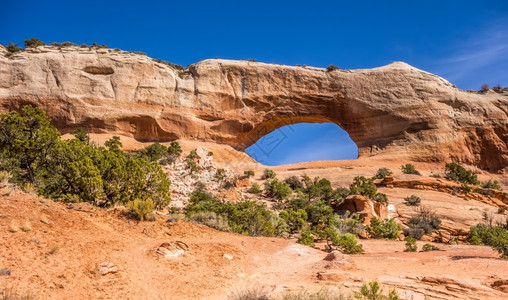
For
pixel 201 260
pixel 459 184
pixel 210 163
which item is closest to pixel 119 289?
pixel 201 260

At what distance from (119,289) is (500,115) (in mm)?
39133

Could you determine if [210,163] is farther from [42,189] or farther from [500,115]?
[500,115]

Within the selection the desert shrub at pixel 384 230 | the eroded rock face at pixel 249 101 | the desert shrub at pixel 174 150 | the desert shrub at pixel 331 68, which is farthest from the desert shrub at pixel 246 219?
the desert shrub at pixel 331 68

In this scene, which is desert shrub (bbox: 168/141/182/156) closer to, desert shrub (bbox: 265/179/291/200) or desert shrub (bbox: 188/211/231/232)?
desert shrub (bbox: 265/179/291/200)

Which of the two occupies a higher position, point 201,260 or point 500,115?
point 500,115

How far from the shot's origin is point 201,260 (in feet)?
27.5

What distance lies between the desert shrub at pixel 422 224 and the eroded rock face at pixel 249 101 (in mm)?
14150

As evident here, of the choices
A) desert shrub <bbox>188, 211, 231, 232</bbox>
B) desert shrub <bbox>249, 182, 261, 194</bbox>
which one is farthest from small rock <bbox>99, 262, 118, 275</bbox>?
desert shrub <bbox>249, 182, 261, 194</bbox>

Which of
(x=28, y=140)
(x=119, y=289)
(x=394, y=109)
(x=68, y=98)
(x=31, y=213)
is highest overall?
(x=394, y=109)

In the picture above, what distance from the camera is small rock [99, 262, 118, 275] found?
6890 millimetres

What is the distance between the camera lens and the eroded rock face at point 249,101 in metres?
32.8

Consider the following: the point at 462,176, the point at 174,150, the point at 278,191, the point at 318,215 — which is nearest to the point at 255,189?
the point at 278,191

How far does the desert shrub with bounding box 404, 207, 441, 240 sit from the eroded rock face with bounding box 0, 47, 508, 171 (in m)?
14.1

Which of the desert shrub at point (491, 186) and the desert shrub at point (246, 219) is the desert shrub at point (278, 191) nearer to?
the desert shrub at point (246, 219)
